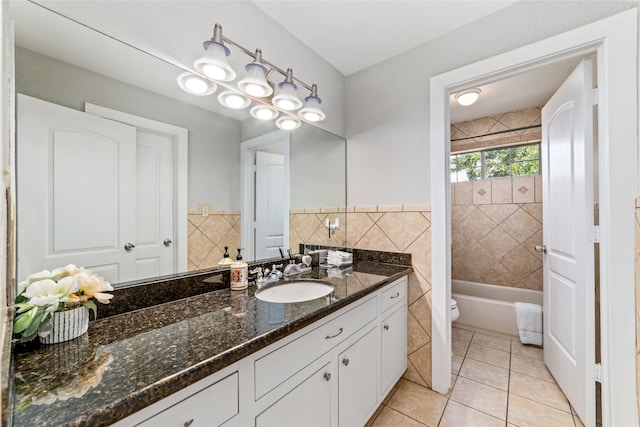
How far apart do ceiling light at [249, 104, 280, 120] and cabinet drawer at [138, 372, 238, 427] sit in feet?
4.23

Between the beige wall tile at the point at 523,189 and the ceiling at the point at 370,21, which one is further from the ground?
the ceiling at the point at 370,21

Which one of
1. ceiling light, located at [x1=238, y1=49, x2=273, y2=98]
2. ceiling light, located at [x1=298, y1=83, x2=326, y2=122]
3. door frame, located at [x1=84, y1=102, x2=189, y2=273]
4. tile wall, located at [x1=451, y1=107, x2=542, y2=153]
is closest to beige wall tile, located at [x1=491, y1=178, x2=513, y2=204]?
tile wall, located at [x1=451, y1=107, x2=542, y2=153]

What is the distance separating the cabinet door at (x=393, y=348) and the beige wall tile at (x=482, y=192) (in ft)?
7.15

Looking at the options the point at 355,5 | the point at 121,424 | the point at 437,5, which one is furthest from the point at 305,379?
the point at 437,5

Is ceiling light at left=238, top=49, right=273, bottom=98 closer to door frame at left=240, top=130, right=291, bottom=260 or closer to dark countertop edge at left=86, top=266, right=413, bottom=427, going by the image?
door frame at left=240, top=130, right=291, bottom=260

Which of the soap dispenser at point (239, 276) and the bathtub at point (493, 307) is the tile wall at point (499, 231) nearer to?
the bathtub at point (493, 307)

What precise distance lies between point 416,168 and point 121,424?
72.6 inches

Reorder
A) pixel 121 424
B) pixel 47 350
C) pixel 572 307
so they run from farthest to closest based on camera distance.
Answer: pixel 572 307
pixel 47 350
pixel 121 424

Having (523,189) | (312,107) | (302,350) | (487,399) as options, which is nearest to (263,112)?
(312,107)

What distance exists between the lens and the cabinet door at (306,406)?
2.82ft

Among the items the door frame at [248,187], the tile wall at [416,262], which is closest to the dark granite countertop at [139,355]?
the door frame at [248,187]

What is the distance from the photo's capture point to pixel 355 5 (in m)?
1.51

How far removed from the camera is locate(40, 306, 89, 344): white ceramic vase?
74cm

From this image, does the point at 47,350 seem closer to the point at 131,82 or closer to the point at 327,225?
the point at 131,82
